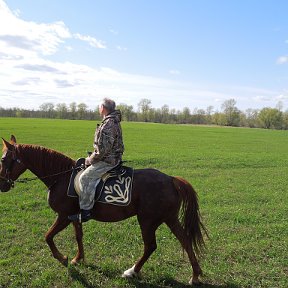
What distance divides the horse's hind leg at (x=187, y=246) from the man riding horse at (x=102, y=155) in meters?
1.59

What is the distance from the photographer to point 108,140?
18.7ft

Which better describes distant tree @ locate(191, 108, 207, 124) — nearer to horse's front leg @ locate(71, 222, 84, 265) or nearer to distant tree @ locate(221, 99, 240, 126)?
distant tree @ locate(221, 99, 240, 126)

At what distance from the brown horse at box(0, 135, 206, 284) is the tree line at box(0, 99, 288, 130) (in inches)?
4394

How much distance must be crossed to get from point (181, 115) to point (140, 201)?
13901 cm

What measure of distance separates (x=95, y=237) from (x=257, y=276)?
391 centimetres

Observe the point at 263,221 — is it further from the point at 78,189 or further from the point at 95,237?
the point at 78,189

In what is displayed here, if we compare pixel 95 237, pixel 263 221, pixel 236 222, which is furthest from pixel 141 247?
pixel 263 221

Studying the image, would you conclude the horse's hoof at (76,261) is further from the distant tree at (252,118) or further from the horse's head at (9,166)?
the distant tree at (252,118)

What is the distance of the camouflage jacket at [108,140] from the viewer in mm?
5691

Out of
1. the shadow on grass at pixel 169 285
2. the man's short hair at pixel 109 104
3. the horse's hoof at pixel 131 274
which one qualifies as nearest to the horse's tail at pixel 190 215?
the shadow on grass at pixel 169 285

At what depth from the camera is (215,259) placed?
7.02 metres

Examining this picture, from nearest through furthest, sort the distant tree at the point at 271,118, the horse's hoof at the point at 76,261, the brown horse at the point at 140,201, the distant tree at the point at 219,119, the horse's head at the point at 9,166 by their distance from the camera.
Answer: the brown horse at the point at 140,201 → the horse's head at the point at 9,166 → the horse's hoof at the point at 76,261 → the distant tree at the point at 271,118 → the distant tree at the point at 219,119

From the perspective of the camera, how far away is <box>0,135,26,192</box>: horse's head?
6195 millimetres

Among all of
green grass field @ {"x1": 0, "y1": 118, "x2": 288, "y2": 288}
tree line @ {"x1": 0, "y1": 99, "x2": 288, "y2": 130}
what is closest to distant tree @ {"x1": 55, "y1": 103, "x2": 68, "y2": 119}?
tree line @ {"x1": 0, "y1": 99, "x2": 288, "y2": 130}
